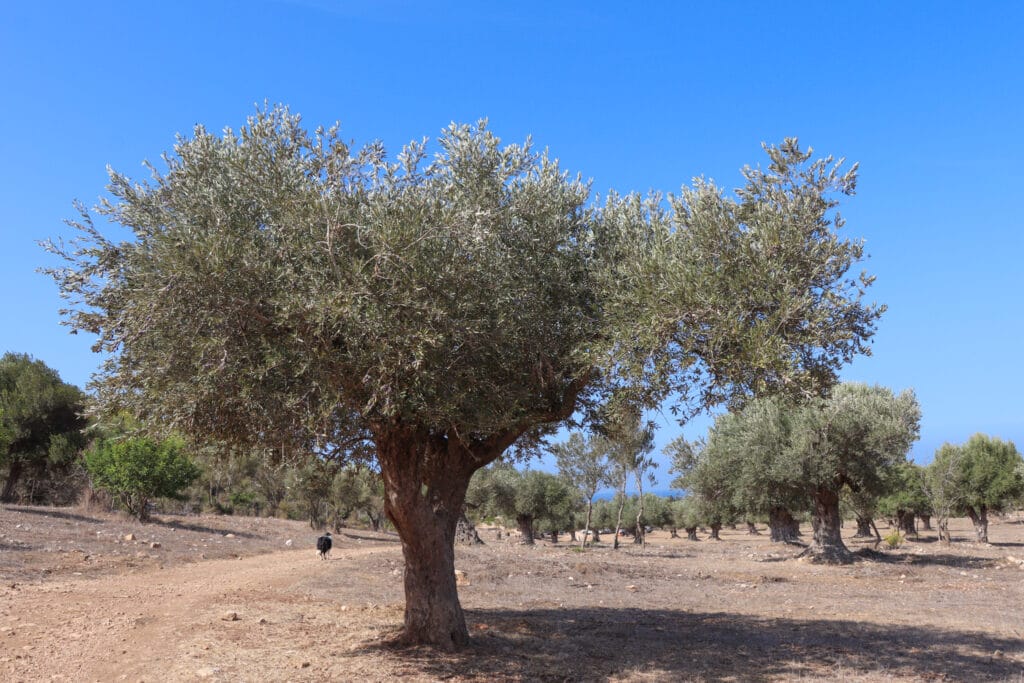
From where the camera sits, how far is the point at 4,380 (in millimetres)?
48250

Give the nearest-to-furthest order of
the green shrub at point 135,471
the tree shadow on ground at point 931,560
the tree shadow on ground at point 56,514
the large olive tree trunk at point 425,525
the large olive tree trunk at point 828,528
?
the large olive tree trunk at point 425,525 < the tree shadow on ground at point 56,514 < the tree shadow on ground at point 931,560 < the large olive tree trunk at point 828,528 < the green shrub at point 135,471

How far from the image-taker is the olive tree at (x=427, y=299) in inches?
402

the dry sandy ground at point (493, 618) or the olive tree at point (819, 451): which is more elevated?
the olive tree at point (819, 451)

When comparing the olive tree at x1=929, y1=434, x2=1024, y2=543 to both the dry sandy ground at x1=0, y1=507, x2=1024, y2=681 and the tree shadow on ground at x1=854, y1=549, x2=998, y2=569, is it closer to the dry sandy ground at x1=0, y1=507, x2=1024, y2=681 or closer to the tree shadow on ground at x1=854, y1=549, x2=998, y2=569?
the tree shadow on ground at x1=854, y1=549, x2=998, y2=569

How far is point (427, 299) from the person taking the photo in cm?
1057

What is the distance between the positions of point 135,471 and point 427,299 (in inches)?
1450

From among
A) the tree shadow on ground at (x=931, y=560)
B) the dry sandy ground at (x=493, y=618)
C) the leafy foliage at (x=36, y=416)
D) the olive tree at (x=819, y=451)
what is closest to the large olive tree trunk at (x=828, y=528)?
the olive tree at (x=819, y=451)

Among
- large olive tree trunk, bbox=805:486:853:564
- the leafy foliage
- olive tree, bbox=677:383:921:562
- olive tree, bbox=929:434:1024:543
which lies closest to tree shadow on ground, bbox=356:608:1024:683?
olive tree, bbox=677:383:921:562

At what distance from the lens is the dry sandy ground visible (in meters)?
12.8

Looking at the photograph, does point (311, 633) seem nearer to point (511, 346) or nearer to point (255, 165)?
point (511, 346)

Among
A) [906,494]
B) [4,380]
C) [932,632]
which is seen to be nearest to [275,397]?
[932,632]

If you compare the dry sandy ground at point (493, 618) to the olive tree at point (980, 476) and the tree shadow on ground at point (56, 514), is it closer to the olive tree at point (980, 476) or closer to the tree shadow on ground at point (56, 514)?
the tree shadow on ground at point (56, 514)

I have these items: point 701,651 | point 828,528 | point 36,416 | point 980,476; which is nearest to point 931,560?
point 828,528

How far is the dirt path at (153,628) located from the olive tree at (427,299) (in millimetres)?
3487
